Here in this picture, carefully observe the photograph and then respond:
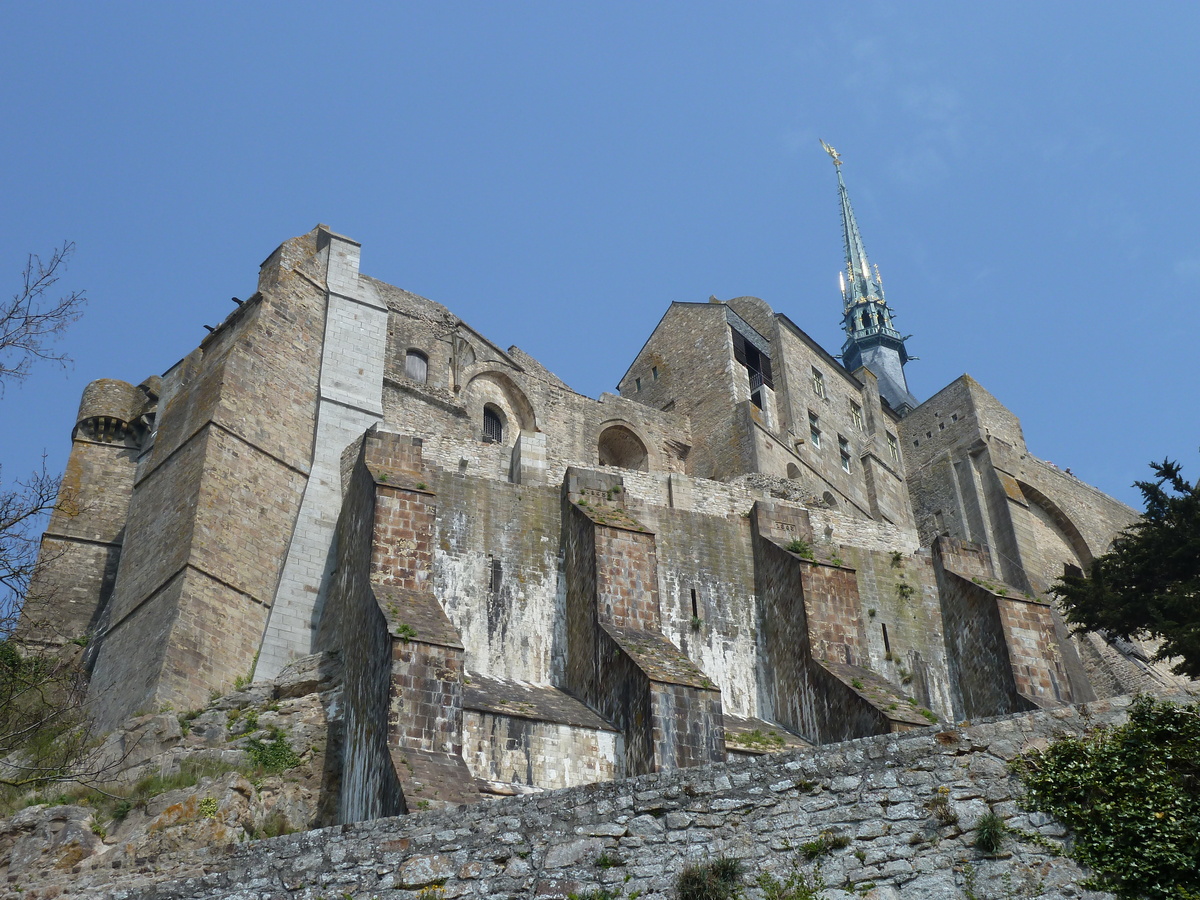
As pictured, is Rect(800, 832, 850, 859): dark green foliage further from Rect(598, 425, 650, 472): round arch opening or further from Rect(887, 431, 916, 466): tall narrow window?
Rect(887, 431, 916, 466): tall narrow window

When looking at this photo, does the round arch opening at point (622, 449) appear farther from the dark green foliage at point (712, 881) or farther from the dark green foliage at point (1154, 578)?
the dark green foliage at point (712, 881)

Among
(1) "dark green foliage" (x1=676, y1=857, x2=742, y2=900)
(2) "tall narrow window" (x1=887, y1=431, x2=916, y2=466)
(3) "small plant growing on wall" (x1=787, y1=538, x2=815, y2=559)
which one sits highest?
(2) "tall narrow window" (x1=887, y1=431, x2=916, y2=466)

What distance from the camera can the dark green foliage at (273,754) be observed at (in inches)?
751

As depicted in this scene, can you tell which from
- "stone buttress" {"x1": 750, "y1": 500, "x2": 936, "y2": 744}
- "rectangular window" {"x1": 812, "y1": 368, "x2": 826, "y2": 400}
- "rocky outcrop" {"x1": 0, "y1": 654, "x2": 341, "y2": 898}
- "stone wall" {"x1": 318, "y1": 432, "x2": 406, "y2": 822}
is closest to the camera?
"rocky outcrop" {"x1": 0, "y1": 654, "x2": 341, "y2": 898}

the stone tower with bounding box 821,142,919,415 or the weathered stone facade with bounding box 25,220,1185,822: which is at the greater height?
the stone tower with bounding box 821,142,919,415

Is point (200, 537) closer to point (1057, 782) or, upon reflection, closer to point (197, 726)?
point (197, 726)

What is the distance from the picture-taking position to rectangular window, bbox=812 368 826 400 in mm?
41906

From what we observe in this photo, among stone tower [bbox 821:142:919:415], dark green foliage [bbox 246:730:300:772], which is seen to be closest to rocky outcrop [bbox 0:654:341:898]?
dark green foliage [bbox 246:730:300:772]

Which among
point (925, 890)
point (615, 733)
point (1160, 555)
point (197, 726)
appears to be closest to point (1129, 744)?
point (925, 890)

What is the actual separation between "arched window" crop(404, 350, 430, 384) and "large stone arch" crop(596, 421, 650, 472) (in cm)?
622

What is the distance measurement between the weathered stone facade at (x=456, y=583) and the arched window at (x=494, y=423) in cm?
7

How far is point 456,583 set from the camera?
22906mm

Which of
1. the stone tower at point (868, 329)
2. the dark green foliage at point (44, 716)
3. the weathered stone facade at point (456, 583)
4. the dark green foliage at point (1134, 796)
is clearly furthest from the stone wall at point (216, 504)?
the stone tower at point (868, 329)

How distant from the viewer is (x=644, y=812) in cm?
959
